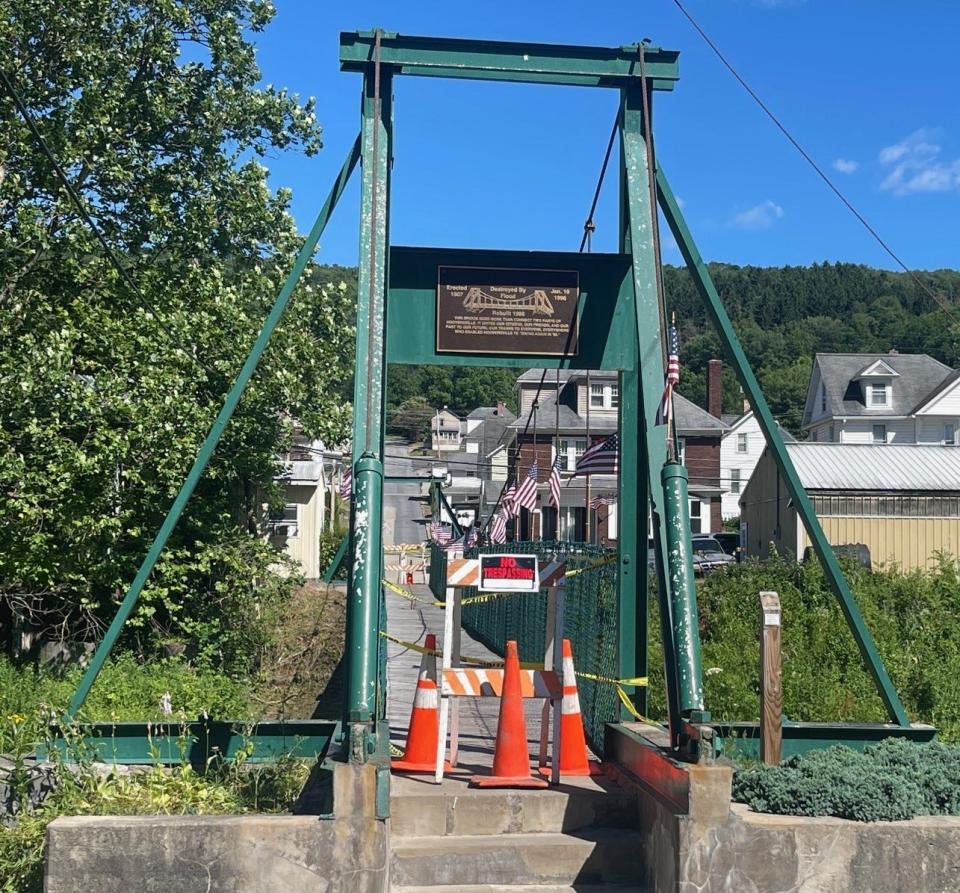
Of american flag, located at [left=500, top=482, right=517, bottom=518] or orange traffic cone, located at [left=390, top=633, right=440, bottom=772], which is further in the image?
american flag, located at [left=500, top=482, right=517, bottom=518]

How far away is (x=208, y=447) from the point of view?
8.09m

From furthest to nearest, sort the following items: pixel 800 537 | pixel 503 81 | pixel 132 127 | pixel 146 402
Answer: pixel 800 537 < pixel 132 127 < pixel 146 402 < pixel 503 81

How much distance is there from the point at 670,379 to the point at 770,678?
188 cm

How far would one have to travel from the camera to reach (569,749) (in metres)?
7.60

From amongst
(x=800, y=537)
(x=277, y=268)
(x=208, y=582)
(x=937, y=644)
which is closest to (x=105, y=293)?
(x=277, y=268)

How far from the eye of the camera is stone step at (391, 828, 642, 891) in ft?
20.7

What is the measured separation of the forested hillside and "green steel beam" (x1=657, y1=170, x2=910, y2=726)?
99929 mm

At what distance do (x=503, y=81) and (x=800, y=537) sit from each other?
79.0 ft

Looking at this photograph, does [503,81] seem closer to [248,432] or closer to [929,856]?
[929,856]

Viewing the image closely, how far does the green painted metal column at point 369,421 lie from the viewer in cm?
616

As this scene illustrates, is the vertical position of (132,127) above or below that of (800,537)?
above

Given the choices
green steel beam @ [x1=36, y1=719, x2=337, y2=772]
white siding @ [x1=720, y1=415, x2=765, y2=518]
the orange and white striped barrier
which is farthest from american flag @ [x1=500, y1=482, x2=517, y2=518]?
white siding @ [x1=720, y1=415, x2=765, y2=518]

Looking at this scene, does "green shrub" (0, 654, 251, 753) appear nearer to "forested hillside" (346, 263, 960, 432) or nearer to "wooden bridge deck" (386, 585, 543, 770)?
"wooden bridge deck" (386, 585, 543, 770)

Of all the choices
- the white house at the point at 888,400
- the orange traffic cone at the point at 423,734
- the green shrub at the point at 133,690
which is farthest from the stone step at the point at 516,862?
the white house at the point at 888,400
